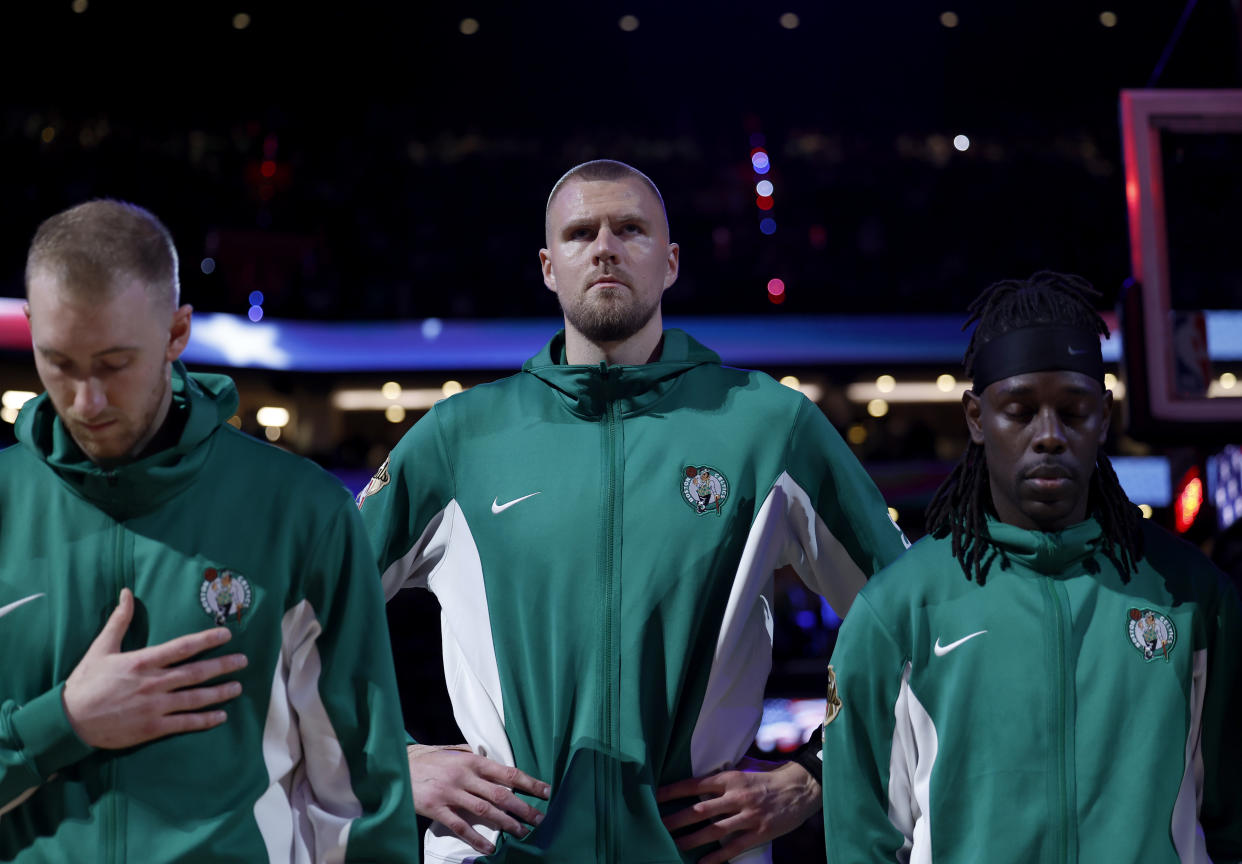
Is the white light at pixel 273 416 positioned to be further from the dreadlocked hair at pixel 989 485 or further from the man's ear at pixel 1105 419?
the man's ear at pixel 1105 419

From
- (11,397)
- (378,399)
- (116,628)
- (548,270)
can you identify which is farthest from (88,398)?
(378,399)

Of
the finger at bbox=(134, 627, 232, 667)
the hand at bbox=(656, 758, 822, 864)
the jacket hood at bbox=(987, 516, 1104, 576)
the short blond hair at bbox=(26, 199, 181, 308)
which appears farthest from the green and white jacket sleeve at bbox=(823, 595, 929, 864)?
the short blond hair at bbox=(26, 199, 181, 308)

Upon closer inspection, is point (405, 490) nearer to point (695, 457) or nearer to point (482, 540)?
point (482, 540)

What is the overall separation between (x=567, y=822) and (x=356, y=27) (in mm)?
15852

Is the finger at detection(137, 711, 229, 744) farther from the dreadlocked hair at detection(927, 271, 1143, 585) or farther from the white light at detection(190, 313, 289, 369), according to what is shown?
the white light at detection(190, 313, 289, 369)

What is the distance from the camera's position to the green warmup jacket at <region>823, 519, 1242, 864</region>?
2291mm

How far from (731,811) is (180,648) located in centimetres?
111

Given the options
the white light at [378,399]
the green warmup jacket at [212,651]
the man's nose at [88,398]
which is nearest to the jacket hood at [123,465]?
the green warmup jacket at [212,651]

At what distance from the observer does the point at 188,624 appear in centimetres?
201

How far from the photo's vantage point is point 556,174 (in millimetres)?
16750

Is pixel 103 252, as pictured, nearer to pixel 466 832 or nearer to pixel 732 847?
pixel 466 832

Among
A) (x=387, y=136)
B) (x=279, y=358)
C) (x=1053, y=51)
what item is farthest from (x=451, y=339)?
(x=1053, y=51)

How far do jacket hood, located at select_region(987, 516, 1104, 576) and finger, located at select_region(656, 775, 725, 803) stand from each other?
691 millimetres

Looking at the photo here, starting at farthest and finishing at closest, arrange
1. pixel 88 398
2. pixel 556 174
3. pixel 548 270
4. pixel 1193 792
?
pixel 556 174, pixel 548 270, pixel 1193 792, pixel 88 398
